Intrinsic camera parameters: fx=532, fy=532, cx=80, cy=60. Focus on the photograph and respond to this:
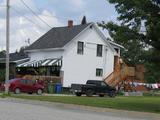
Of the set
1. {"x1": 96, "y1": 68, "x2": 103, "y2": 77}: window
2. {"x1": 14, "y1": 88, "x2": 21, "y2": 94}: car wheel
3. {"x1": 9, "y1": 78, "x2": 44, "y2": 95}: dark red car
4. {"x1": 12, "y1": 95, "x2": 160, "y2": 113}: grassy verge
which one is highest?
{"x1": 96, "y1": 68, "x2": 103, "y2": 77}: window

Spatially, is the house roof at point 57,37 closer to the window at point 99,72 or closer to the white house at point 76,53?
the white house at point 76,53

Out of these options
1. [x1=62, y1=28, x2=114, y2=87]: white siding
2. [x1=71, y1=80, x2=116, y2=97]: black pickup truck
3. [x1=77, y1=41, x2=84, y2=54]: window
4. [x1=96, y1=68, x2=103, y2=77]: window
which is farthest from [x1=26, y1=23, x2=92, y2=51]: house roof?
[x1=71, y1=80, x2=116, y2=97]: black pickup truck

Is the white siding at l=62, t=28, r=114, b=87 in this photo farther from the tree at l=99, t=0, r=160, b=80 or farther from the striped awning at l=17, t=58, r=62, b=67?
the tree at l=99, t=0, r=160, b=80

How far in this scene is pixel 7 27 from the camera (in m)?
44.4

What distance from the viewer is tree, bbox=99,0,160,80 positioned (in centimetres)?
3191

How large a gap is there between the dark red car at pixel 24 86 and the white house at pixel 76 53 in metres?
9.97

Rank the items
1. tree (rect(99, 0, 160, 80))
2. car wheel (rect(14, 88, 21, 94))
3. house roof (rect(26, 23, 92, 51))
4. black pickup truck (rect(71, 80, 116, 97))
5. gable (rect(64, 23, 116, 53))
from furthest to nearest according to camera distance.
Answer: gable (rect(64, 23, 116, 53)) → house roof (rect(26, 23, 92, 51)) → black pickup truck (rect(71, 80, 116, 97)) → car wheel (rect(14, 88, 21, 94)) → tree (rect(99, 0, 160, 80))

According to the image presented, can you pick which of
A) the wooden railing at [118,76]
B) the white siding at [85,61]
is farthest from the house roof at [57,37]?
the wooden railing at [118,76]

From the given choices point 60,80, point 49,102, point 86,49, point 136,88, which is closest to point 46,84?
point 60,80

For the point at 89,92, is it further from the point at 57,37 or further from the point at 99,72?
the point at 57,37

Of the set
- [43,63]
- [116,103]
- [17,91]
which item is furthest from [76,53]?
[116,103]

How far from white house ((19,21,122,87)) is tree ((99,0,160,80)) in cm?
2791

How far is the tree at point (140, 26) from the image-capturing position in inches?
1256

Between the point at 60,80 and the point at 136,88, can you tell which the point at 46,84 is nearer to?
the point at 60,80
